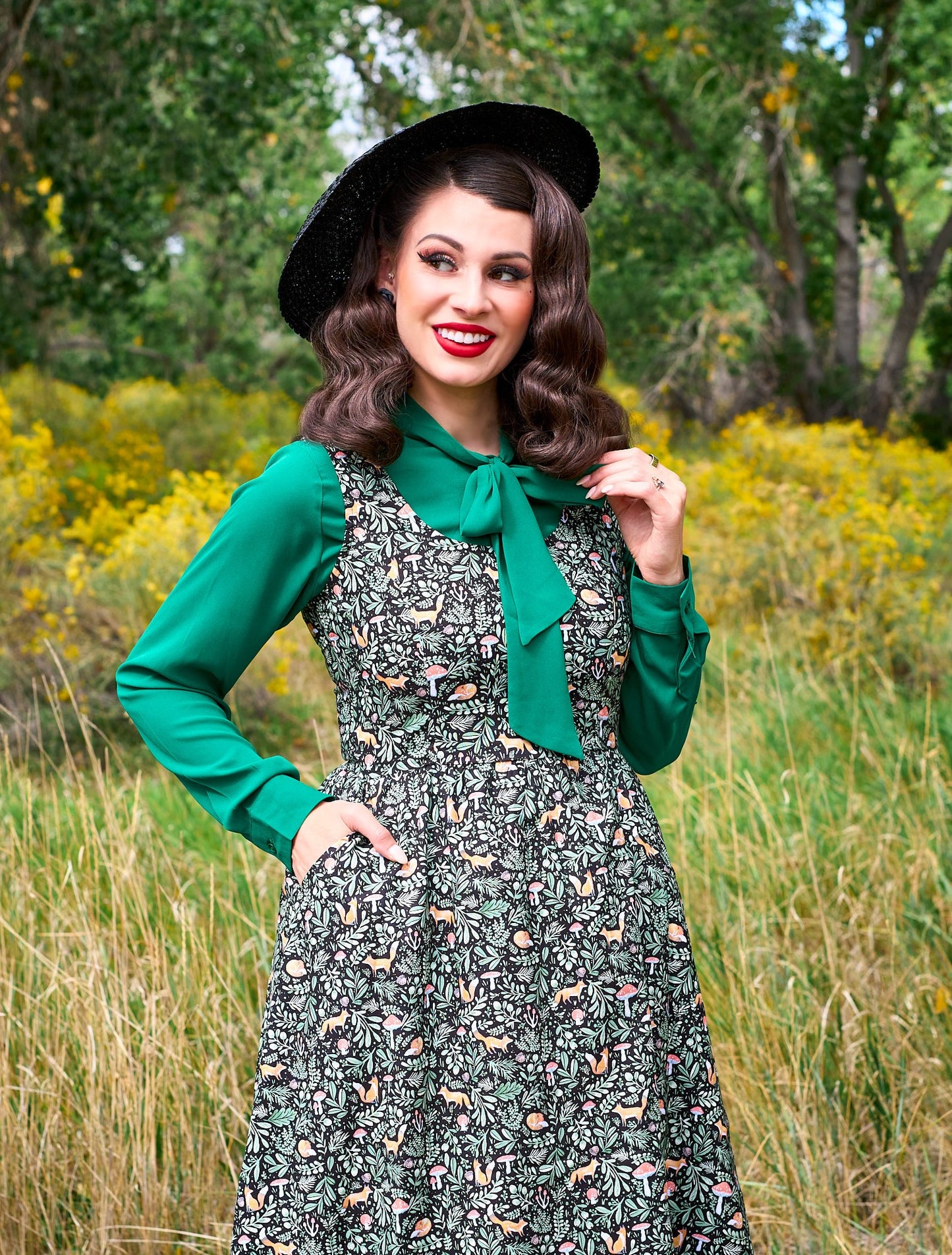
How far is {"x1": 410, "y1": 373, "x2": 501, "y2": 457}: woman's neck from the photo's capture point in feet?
5.92

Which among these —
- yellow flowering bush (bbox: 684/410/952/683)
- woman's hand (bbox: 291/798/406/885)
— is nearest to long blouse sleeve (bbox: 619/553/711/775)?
woman's hand (bbox: 291/798/406/885)

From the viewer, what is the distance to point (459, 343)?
1.71m

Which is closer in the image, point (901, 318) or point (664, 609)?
point (664, 609)

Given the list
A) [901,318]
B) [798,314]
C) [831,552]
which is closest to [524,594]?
[831,552]

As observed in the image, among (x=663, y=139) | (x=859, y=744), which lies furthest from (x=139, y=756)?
(x=663, y=139)

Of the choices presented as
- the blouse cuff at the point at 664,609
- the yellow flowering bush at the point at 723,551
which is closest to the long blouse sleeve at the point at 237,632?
the blouse cuff at the point at 664,609

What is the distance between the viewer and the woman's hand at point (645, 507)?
1737 millimetres

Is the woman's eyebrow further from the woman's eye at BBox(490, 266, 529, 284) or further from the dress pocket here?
the dress pocket

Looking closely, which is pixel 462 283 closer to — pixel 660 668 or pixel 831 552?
pixel 660 668

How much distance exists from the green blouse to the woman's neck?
134 mm

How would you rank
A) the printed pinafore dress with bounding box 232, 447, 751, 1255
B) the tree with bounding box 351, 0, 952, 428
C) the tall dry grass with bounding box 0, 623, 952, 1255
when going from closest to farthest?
the printed pinafore dress with bounding box 232, 447, 751, 1255 < the tall dry grass with bounding box 0, 623, 952, 1255 < the tree with bounding box 351, 0, 952, 428

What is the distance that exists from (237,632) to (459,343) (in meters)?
0.49

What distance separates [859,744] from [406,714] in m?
2.94

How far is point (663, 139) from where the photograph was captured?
12398 mm
